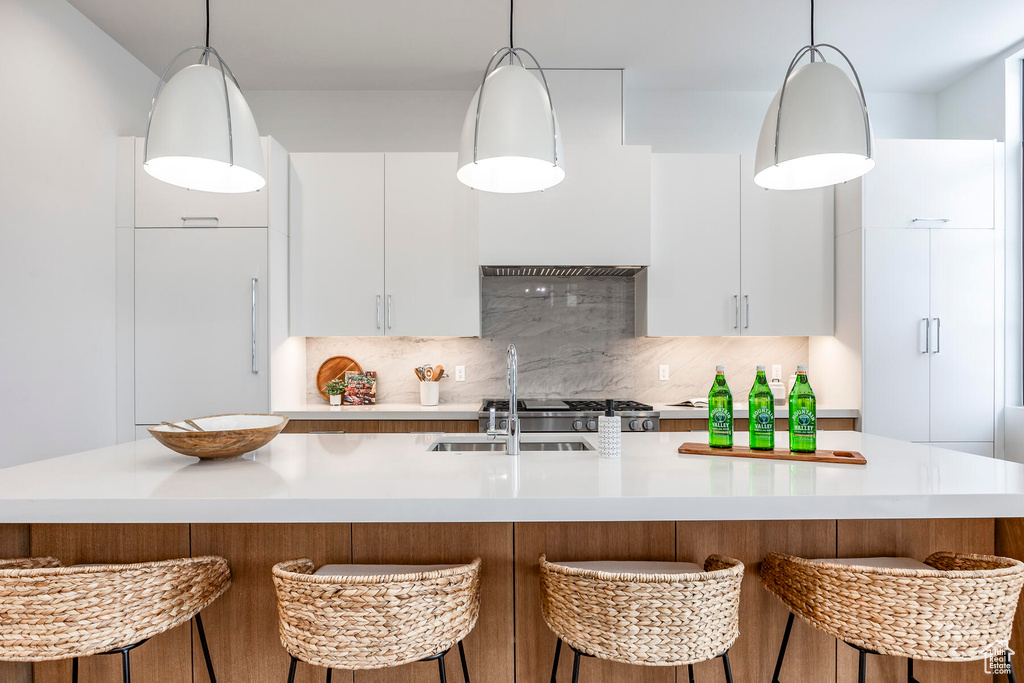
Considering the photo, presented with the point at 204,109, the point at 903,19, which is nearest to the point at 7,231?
the point at 204,109

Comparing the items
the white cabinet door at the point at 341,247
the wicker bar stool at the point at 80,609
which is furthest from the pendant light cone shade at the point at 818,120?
the white cabinet door at the point at 341,247

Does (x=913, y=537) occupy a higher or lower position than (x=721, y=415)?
lower

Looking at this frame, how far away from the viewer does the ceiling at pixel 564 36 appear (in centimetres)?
285

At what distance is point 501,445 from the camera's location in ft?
7.21

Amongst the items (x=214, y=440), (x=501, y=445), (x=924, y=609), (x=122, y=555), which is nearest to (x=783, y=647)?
(x=924, y=609)

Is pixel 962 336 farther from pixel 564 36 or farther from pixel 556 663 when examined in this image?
pixel 556 663

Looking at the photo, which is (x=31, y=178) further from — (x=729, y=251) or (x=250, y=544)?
(x=729, y=251)

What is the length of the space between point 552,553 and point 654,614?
41 cm

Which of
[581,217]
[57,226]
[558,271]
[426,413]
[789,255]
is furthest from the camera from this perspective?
[558,271]

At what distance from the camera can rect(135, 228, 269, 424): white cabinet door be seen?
3.12 m

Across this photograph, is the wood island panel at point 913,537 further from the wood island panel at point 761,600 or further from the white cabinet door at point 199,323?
the white cabinet door at point 199,323

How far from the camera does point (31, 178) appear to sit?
8.41ft

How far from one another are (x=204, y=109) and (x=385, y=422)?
197cm

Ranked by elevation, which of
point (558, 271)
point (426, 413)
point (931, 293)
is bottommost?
point (426, 413)
